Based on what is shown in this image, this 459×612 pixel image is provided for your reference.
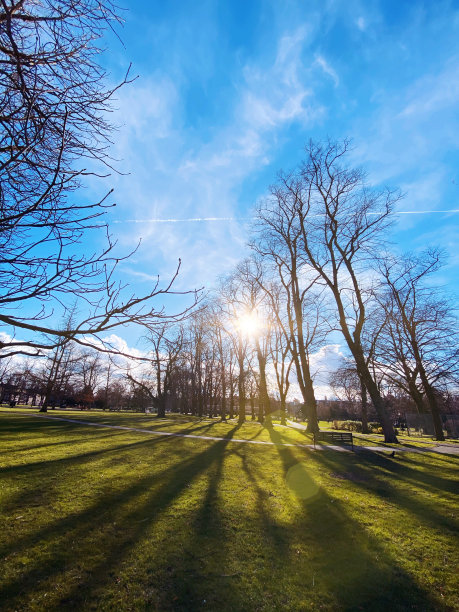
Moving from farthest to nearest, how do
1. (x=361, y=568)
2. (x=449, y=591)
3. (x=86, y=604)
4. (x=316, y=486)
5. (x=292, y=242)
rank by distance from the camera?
(x=292, y=242) → (x=316, y=486) → (x=361, y=568) → (x=449, y=591) → (x=86, y=604)

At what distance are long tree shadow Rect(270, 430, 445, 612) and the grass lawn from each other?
19 mm

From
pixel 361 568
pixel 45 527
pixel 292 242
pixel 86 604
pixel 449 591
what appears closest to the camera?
pixel 86 604

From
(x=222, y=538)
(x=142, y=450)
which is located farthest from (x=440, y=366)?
(x=222, y=538)

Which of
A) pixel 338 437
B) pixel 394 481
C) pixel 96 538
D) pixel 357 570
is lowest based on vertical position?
pixel 357 570

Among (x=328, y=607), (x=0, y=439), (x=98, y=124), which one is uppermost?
(x=98, y=124)

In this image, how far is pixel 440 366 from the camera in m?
23.0

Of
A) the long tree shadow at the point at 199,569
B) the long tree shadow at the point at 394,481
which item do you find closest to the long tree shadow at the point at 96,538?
the long tree shadow at the point at 199,569

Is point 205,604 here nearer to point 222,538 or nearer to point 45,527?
point 222,538

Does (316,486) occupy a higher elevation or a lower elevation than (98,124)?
lower

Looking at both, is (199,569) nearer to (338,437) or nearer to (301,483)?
(301,483)

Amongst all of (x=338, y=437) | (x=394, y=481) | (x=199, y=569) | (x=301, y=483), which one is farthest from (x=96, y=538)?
(x=338, y=437)

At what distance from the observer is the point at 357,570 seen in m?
4.04

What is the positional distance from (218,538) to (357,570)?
2144 mm

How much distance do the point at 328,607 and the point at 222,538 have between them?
194 centimetres
